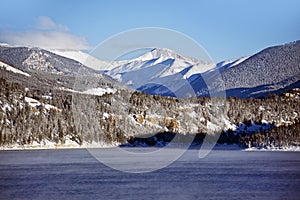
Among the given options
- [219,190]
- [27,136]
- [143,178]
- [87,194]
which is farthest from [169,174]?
[27,136]

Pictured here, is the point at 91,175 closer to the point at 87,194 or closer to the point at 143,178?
the point at 143,178

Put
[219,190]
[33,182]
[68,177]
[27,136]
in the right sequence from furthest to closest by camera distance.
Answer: [27,136] < [68,177] < [33,182] < [219,190]

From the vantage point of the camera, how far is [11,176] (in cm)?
8894

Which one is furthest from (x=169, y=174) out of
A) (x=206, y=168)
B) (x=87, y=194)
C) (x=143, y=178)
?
(x=87, y=194)

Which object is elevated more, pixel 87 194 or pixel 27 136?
pixel 27 136

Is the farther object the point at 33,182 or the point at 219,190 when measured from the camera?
the point at 33,182

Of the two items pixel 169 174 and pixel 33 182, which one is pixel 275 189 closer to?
pixel 169 174

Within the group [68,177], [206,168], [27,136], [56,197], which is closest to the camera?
[56,197]

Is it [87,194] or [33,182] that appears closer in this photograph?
[87,194]

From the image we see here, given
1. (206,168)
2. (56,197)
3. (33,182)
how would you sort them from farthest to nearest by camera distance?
(206,168), (33,182), (56,197)

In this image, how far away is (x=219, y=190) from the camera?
2913 inches

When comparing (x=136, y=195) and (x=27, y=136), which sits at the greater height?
(x=27, y=136)

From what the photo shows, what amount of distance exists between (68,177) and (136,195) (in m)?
22.4

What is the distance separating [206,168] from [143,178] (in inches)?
905
